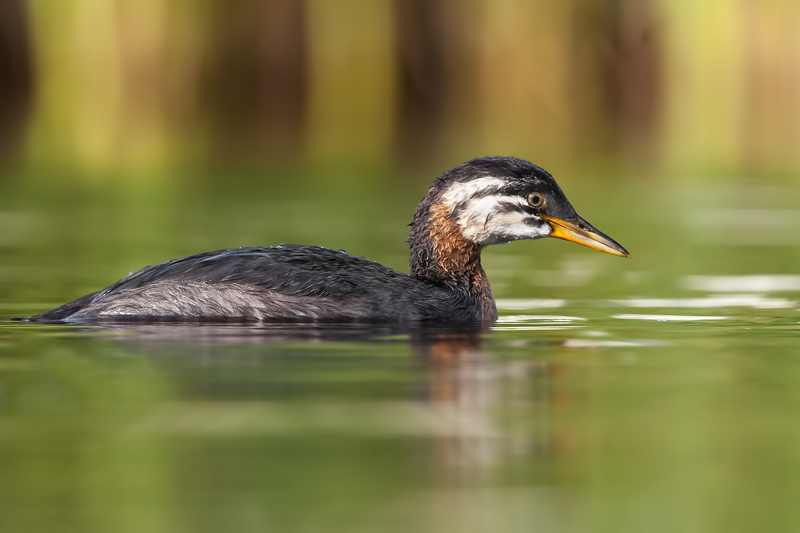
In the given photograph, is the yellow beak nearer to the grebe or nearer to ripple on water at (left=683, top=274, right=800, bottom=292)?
the grebe

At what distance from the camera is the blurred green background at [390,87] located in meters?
24.0

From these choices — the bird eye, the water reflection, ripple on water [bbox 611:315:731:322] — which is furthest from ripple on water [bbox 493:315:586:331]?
the water reflection

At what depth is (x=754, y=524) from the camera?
185 inches

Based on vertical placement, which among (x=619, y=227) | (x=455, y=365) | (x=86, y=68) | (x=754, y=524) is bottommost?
(x=754, y=524)

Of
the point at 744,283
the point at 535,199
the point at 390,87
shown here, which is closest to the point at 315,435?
the point at 535,199

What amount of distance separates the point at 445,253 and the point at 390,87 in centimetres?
2988

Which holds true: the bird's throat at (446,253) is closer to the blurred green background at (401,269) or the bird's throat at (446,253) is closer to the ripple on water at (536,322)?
the ripple on water at (536,322)

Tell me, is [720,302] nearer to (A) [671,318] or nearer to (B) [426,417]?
(A) [671,318]

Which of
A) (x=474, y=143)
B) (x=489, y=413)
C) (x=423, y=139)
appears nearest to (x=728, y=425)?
(x=489, y=413)

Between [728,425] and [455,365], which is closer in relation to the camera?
[728,425]

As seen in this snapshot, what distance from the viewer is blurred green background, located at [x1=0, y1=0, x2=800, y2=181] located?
2405cm

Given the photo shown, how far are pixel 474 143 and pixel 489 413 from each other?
19060mm

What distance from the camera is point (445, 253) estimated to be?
1037cm

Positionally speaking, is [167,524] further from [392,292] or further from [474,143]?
[474,143]
